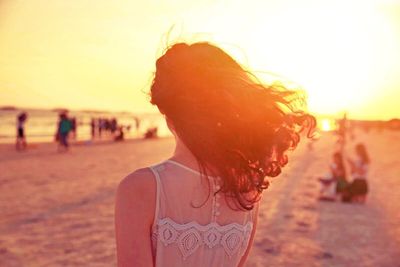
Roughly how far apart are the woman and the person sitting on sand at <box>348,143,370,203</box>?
9.47 meters

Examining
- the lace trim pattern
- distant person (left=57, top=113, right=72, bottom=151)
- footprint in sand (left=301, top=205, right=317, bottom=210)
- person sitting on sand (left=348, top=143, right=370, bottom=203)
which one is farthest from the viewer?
distant person (left=57, top=113, right=72, bottom=151)

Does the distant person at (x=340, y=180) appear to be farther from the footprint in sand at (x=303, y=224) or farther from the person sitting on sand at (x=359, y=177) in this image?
the footprint in sand at (x=303, y=224)

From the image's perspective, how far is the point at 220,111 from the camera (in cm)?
148

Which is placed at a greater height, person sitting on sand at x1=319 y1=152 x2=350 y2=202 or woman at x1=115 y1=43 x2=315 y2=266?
woman at x1=115 y1=43 x2=315 y2=266

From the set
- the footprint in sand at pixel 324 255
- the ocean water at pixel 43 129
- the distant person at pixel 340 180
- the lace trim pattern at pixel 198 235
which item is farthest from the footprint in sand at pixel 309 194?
the ocean water at pixel 43 129

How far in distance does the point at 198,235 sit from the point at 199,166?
24cm

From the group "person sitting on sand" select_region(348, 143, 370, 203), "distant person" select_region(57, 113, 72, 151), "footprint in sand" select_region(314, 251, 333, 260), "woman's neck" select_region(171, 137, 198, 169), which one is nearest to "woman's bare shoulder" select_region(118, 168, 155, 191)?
"woman's neck" select_region(171, 137, 198, 169)

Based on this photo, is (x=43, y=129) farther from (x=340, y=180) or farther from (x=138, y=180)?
(x=138, y=180)

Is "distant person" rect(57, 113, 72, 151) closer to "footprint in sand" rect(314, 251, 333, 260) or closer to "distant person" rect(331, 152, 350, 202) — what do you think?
"distant person" rect(331, 152, 350, 202)

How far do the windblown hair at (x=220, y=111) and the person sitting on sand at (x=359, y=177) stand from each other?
9.46 m

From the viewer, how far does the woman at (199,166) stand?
143 cm

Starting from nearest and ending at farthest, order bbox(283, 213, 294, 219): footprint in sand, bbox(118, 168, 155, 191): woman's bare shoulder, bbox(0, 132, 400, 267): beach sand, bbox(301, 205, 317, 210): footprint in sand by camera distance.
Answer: bbox(118, 168, 155, 191): woman's bare shoulder < bbox(0, 132, 400, 267): beach sand < bbox(283, 213, 294, 219): footprint in sand < bbox(301, 205, 317, 210): footprint in sand

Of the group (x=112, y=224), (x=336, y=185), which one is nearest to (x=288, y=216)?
(x=336, y=185)

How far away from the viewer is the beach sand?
19.9 ft
